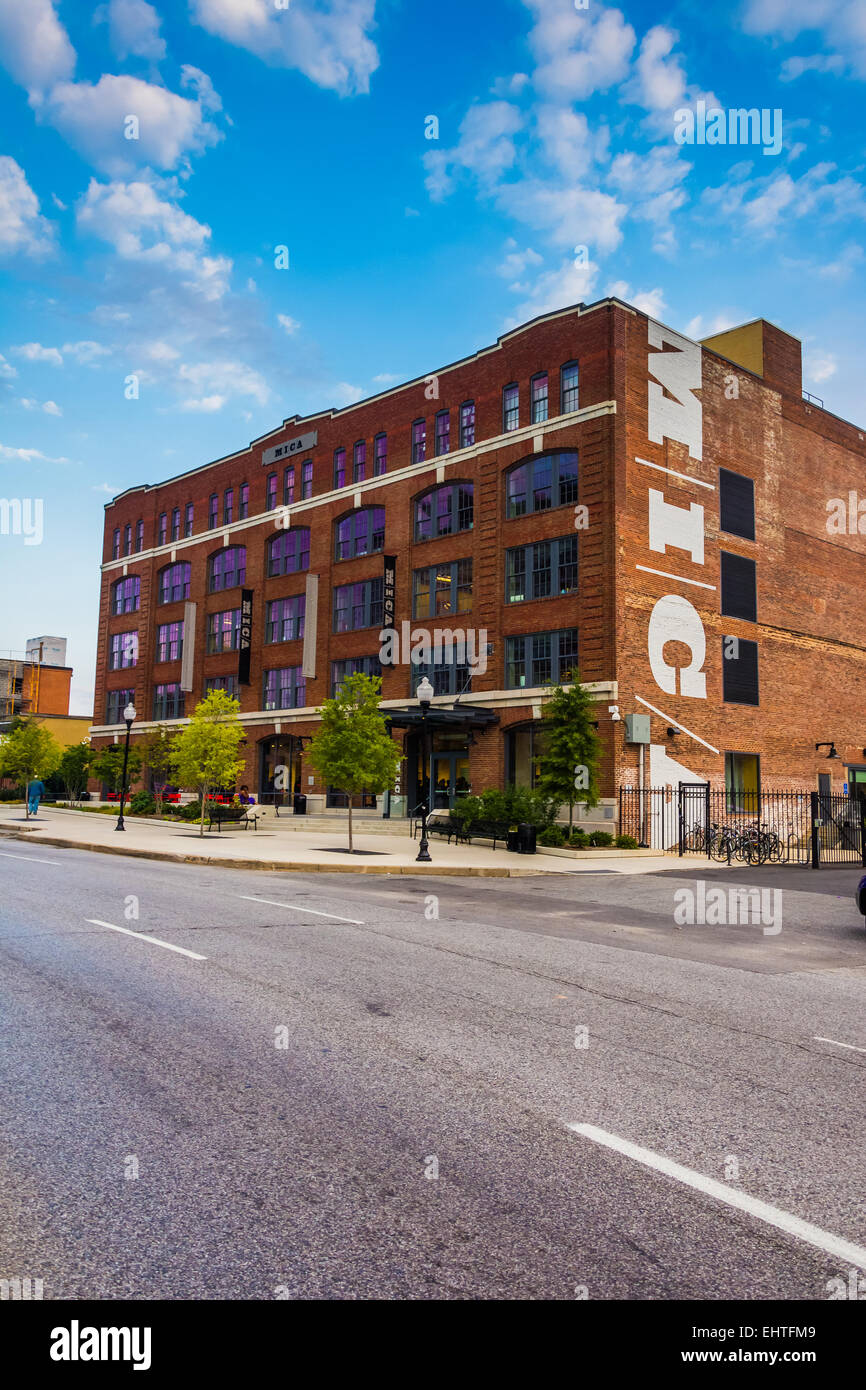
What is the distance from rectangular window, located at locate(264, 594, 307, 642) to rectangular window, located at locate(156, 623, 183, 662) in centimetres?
818

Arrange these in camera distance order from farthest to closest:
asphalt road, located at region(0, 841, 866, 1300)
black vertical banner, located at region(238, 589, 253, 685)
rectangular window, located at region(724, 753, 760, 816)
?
black vertical banner, located at region(238, 589, 253, 685) → rectangular window, located at region(724, 753, 760, 816) → asphalt road, located at region(0, 841, 866, 1300)

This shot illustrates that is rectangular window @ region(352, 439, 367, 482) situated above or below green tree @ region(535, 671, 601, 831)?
above

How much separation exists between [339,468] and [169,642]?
16.9 meters

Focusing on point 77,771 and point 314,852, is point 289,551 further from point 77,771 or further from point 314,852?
point 314,852

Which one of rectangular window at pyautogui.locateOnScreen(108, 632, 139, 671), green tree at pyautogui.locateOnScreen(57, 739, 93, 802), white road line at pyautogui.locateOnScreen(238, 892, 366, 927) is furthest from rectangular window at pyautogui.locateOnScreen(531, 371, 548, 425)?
green tree at pyautogui.locateOnScreen(57, 739, 93, 802)

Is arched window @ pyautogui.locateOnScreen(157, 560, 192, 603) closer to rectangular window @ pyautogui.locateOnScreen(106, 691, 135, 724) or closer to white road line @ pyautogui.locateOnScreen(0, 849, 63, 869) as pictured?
rectangular window @ pyautogui.locateOnScreen(106, 691, 135, 724)

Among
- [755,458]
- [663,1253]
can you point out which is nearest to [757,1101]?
[663,1253]

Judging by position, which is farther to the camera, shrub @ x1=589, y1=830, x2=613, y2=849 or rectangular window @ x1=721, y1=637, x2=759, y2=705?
rectangular window @ x1=721, y1=637, x2=759, y2=705

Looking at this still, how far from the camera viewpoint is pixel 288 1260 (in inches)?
129

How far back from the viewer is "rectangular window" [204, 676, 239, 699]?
49.4 metres

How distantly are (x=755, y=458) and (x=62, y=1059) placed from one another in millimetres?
37868

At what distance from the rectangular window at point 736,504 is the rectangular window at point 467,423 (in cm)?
985

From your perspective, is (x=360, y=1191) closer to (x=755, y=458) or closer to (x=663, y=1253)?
(x=663, y=1253)
